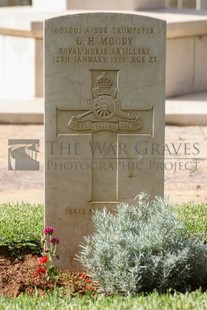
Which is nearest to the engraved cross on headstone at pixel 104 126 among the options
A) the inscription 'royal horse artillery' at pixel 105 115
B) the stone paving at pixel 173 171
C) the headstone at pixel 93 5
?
the inscription 'royal horse artillery' at pixel 105 115

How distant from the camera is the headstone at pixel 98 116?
564cm

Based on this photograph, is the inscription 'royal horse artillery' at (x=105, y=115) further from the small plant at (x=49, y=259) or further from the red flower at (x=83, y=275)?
the red flower at (x=83, y=275)

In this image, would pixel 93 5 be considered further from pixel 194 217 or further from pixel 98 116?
pixel 98 116

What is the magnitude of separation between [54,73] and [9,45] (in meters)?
5.83

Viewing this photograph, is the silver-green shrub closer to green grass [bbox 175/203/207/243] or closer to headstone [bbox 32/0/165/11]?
green grass [bbox 175/203/207/243]

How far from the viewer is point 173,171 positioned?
874 cm

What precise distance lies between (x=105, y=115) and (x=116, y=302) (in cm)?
136

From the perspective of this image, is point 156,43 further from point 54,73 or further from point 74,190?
point 74,190

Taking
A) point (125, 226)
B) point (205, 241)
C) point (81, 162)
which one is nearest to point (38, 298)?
point (125, 226)

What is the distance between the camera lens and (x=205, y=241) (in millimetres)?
6086

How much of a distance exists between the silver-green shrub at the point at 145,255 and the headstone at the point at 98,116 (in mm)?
418

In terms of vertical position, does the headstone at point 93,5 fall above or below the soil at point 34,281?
above

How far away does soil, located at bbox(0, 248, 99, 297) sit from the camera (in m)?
5.40

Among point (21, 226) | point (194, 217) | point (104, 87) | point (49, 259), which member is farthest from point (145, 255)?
point (194, 217)
